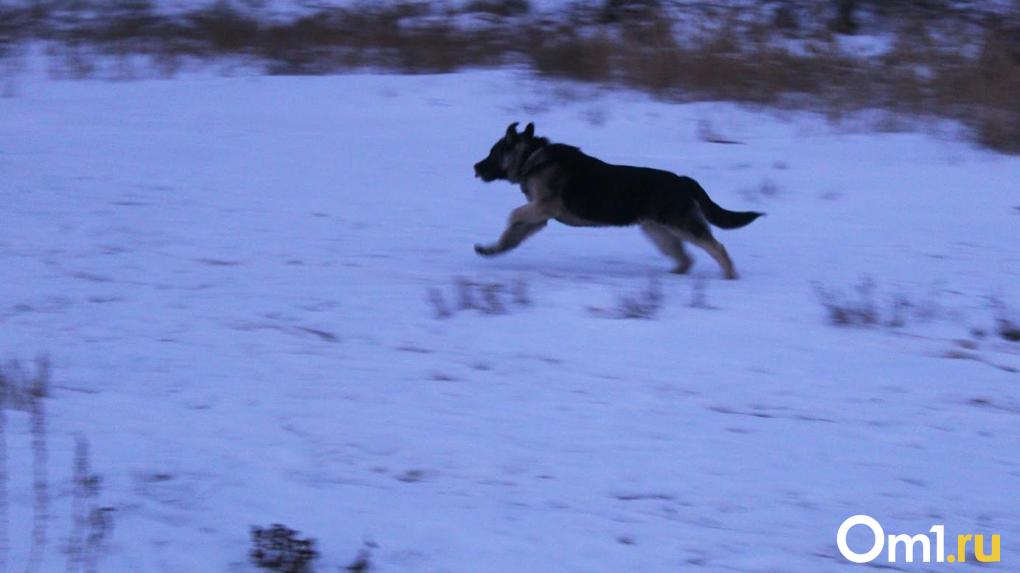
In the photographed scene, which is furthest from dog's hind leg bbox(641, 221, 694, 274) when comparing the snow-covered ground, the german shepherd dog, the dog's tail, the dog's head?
the dog's head

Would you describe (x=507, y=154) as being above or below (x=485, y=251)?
above

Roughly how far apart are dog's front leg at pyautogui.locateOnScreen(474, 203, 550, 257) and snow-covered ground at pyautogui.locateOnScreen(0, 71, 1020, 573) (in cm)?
25

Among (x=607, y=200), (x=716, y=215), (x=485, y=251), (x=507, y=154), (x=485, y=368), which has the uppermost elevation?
(x=507, y=154)

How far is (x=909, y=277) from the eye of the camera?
888 centimetres

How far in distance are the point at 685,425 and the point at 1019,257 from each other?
5530 mm

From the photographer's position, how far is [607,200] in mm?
8492

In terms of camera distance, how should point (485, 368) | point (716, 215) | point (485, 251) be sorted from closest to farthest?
point (485, 368)
point (716, 215)
point (485, 251)

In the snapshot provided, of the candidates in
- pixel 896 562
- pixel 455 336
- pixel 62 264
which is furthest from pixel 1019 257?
pixel 62 264

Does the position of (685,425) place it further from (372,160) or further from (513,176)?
(372,160)

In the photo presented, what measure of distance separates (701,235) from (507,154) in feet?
5.61

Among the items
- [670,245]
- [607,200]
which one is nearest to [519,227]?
[607,200]

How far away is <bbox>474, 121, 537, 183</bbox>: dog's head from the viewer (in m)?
8.97

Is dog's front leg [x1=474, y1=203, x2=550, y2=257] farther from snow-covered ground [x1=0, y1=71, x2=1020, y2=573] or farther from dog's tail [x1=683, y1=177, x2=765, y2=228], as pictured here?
dog's tail [x1=683, y1=177, x2=765, y2=228]

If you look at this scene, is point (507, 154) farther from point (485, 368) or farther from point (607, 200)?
point (485, 368)
